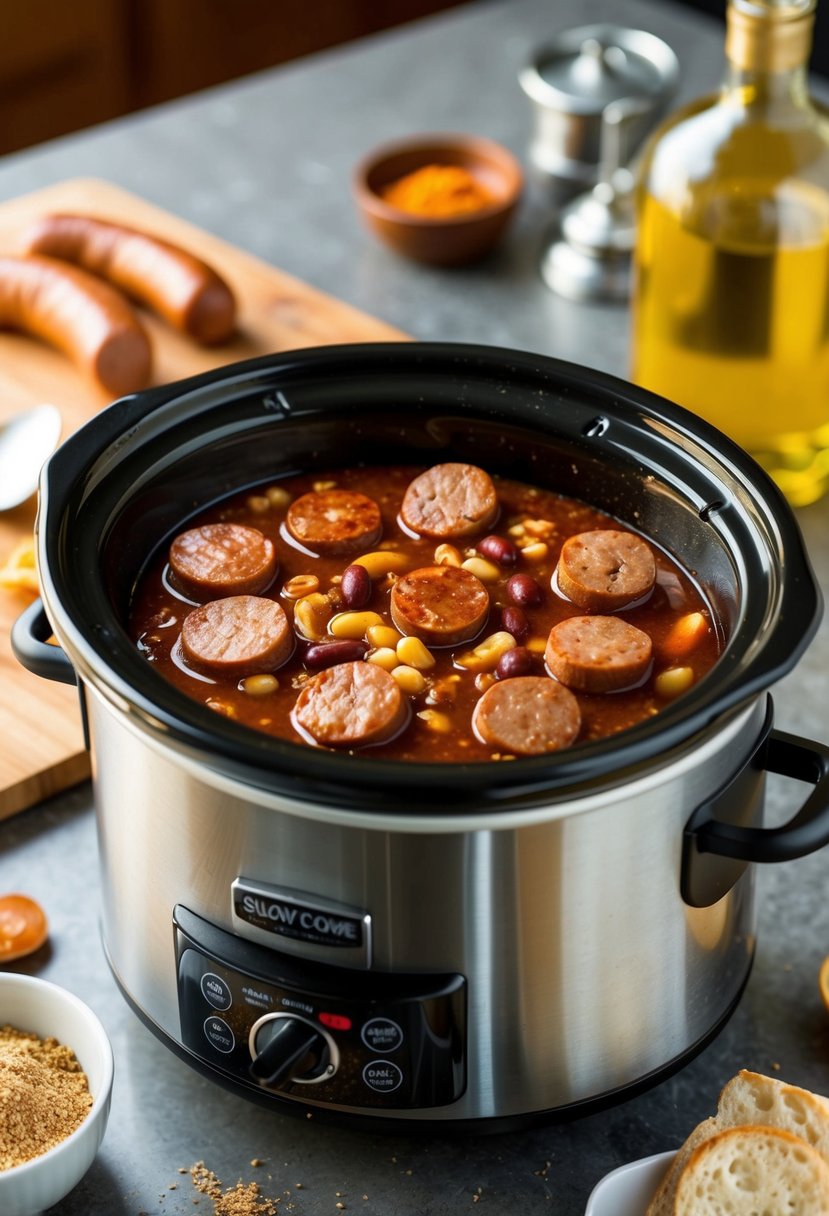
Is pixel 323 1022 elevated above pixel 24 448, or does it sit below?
above

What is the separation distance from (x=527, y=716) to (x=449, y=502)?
414 millimetres

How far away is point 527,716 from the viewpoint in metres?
1.57

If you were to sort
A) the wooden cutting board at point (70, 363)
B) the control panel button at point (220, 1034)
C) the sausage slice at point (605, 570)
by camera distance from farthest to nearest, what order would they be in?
1. the wooden cutting board at point (70, 363)
2. the sausage slice at point (605, 570)
3. the control panel button at point (220, 1034)

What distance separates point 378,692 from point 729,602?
41 centimetres

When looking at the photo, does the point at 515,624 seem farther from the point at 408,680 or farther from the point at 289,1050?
the point at 289,1050

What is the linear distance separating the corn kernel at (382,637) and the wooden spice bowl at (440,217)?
146cm

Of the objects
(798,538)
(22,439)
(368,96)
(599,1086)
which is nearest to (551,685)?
(798,538)

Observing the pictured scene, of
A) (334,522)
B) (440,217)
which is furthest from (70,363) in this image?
(334,522)

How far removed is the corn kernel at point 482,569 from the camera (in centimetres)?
183

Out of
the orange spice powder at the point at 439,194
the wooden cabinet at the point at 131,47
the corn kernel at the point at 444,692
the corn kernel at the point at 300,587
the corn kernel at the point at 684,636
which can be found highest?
the corn kernel at the point at 684,636

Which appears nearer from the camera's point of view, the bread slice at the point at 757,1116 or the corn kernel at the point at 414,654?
the bread slice at the point at 757,1116

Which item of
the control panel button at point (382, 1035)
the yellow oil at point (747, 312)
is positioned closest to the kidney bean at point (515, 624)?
the control panel button at point (382, 1035)

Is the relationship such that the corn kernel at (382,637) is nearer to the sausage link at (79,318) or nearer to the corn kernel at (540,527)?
the corn kernel at (540,527)

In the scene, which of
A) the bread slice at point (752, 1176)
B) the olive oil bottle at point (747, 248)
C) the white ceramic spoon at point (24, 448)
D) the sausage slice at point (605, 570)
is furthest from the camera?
the white ceramic spoon at point (24, 448)
